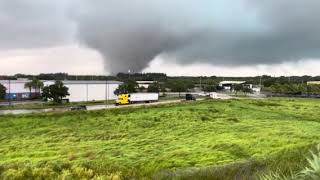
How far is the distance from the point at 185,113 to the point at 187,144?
30.0 meters

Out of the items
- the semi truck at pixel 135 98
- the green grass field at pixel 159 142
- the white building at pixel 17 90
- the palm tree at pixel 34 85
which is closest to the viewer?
the green grass field at pixel 159 142

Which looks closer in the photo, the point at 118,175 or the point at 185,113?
the point at 118,175

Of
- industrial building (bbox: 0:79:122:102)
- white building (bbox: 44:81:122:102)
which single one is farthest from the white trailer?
industrial building (bbox: 0:79:122:102)

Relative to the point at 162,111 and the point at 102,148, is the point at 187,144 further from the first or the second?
the point at 162,111

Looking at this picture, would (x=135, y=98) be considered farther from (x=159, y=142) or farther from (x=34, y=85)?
(x=159, y=142)

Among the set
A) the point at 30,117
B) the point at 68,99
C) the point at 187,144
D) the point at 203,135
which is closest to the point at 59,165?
the point at 187,144

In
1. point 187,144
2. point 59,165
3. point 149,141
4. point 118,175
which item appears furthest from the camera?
point 149,141

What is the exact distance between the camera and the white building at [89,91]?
150 metres

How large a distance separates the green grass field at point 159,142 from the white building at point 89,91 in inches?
2915

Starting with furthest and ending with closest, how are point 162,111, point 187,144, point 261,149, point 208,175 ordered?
point 162,111 → point 187,144 → point 261,149 → point 208,175

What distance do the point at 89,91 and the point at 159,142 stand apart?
115 meters

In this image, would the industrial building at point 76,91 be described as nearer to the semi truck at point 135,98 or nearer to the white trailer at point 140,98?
the semi truck at point 135,98

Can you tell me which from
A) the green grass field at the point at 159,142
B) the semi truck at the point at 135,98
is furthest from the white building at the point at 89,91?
the green grass field at the point at 159,142

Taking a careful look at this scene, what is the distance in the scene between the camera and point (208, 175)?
1564cm
